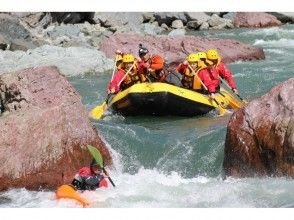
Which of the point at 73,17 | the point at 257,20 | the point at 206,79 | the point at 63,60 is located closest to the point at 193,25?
the point at 257,20

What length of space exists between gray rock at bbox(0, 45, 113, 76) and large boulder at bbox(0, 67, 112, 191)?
5.35 meters

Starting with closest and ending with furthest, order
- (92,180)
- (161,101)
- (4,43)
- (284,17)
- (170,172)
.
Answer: (92,180), (170,172), (161,101), (4,43), (284,17)

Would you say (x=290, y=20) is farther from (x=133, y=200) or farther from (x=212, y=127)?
(x=133, y=200)

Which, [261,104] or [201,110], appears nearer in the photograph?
[261,104]

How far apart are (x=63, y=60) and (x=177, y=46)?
232 centimetres

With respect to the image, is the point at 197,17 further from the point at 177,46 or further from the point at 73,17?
the point at 177,46

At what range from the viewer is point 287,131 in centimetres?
527

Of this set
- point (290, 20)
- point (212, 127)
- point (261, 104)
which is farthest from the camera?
point (290, 20)

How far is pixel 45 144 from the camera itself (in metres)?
5.70

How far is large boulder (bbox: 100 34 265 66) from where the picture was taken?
41.6 ft

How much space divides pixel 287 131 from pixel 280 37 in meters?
10.7

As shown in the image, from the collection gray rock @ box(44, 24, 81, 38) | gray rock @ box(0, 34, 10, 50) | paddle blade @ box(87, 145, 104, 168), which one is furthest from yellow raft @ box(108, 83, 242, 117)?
gray rock @ box(44, 24, 81, 38)

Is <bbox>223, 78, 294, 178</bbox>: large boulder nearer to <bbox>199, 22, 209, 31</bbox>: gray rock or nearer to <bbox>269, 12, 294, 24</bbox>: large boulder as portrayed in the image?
<bbox>199, 22, 209, 31</bbox>: gray rock

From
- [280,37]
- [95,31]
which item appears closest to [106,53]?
[95,31]
